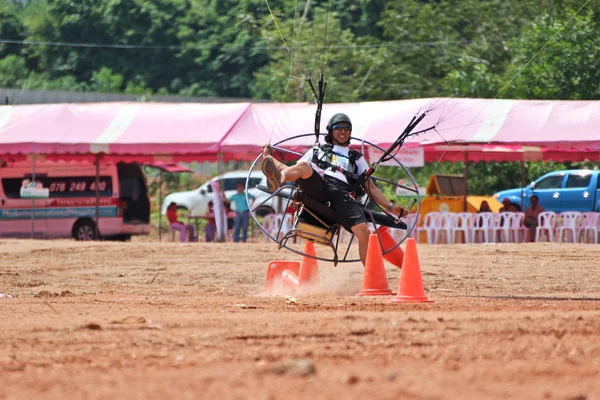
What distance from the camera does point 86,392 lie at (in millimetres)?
5430

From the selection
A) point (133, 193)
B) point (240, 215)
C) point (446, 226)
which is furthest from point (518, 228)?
point (133, 193)

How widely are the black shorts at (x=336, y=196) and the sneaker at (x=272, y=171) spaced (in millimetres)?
435

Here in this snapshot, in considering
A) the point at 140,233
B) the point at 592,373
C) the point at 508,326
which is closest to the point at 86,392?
the point at 592,373

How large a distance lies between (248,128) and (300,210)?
1421cm

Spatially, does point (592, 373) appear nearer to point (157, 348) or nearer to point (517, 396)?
point (517, 396)

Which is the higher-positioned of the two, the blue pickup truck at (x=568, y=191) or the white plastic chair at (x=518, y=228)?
the blue pickup truck at (x=568, y=191)

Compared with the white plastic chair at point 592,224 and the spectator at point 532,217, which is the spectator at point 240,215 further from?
the white plastic chair at point 592,224

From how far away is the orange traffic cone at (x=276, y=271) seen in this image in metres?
12.4

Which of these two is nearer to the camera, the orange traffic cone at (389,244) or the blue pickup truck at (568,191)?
the orange traffic cone at (389,244)

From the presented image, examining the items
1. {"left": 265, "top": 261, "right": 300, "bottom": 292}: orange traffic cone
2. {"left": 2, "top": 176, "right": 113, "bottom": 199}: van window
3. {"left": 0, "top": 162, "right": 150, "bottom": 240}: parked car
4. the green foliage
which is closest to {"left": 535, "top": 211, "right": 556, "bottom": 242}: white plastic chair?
the green foliage

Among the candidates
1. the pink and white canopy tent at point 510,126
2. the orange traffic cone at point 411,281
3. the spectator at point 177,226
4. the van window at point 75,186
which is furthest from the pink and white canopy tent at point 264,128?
the orange traffic cone at point 411,281

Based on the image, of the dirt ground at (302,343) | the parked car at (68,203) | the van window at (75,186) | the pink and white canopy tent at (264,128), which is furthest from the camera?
the van window at (75,186)

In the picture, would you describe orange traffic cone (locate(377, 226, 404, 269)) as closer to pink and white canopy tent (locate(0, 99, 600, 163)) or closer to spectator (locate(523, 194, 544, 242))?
pink and white canopy tent (locate(0, 99, 600, 163))

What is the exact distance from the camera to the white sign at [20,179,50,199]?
27.4 metres
